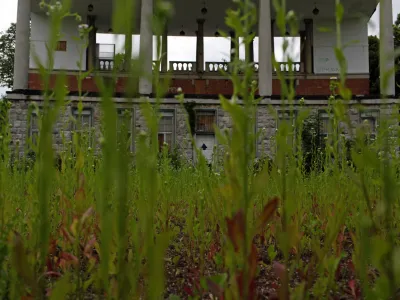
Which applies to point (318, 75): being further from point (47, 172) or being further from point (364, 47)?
point (47, 172)

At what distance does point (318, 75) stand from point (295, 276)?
18.5 m

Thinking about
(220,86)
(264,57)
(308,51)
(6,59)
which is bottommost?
(220,86)

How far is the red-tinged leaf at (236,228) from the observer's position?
972 mm

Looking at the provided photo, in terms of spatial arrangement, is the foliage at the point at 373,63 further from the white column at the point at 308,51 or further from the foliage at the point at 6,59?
the foliage at the point at 6,59

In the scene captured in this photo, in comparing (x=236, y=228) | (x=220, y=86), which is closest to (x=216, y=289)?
(x=236, y=228)

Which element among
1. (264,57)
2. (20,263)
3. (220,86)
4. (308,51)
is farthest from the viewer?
(308,51)

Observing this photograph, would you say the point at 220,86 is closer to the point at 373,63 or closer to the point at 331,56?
the point at 331,56

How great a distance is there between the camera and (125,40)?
695mm

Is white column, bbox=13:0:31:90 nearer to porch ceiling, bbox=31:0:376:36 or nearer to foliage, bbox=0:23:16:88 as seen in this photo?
porch ceiling, bbox=31:0:376:36

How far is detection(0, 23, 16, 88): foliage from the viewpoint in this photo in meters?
36.3

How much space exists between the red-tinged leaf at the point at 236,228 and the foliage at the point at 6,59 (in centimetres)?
3895

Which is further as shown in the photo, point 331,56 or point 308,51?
point 331,56

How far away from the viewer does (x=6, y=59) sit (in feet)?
121

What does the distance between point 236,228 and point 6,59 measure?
39.9 metres
